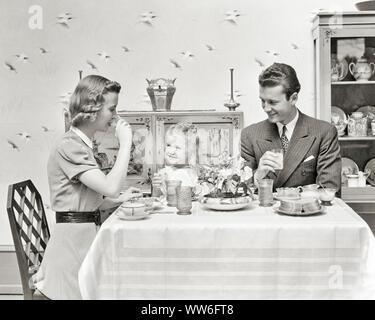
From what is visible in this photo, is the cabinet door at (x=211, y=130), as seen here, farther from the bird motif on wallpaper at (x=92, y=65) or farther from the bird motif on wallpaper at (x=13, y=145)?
the bird motif on wallpaper at (x=13, y=145)

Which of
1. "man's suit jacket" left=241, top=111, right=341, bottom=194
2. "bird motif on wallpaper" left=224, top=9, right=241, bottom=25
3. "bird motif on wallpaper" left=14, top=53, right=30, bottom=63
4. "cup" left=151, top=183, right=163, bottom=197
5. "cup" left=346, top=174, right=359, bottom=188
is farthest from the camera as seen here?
"bird motif on wallpaper" left=14, top=53, right=30, bottom=63

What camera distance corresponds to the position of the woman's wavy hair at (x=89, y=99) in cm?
239

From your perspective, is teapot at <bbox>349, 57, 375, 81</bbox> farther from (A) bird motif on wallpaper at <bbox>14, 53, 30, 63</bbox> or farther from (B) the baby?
(A) bird motif on wallpaper at <bbox>14, 53, 30, 63</bbox>

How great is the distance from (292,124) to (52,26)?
210 cm

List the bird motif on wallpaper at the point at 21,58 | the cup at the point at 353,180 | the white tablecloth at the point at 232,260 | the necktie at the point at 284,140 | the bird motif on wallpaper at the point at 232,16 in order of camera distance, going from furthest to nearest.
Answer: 1. the bird motif on wallpaper at the point at 21,58
2. the bird motif on wallpaper at the point at 232,16
3. the cup at the point at 353,180
4. the necktie at the point at 284,140
5. the white tablecloth at the point at 232,260

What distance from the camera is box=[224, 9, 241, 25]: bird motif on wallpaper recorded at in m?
3.89

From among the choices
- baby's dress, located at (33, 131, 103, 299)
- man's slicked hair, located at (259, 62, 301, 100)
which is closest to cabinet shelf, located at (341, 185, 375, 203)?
man's slicked hair, located at (259, 62, 301, 100)

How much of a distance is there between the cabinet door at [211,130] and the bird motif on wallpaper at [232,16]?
783mm

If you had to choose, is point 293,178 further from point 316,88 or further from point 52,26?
point 52,26

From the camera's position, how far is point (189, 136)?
368 centimetres

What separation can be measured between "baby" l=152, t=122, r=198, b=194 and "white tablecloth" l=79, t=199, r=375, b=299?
386 millimetres

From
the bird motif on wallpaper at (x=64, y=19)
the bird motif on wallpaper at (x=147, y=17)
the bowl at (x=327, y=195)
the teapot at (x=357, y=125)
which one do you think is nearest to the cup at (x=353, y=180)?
the teapot at (x=357, y=125)

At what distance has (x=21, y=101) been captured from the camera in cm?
405

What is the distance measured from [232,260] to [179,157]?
116 cm
